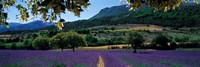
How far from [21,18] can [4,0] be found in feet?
1.04

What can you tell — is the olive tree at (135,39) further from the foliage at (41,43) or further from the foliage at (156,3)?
the foliage at (156,3)

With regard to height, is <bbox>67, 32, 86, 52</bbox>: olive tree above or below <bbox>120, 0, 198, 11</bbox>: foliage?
below

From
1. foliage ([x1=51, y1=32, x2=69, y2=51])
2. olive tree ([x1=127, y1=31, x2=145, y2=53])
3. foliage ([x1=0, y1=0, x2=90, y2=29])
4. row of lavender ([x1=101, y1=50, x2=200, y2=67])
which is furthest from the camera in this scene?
foliage ([x1=51, y1=32, x2=69, y2=51])

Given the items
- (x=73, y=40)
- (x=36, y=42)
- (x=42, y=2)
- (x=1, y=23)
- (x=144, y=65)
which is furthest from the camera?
(x=36, y=42)

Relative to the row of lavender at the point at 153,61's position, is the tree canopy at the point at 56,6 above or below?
above

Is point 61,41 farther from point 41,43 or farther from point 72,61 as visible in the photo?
A: point 72,61

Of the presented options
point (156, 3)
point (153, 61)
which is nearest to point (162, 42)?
point (153, 61)

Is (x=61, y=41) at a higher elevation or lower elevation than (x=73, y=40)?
lower

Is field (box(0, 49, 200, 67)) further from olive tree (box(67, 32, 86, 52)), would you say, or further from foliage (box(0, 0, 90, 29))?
olive tree (box(67, 32, 86, 52))

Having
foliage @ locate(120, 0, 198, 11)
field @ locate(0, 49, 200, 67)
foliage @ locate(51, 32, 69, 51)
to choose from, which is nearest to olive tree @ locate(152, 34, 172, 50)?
foliage @ locate(51, 32, 69, 51)

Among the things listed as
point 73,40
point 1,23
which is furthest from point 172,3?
point 73,40

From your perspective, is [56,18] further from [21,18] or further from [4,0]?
[4,0]

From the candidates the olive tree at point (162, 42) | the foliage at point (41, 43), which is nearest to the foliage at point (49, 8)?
the olive tree at point (162, 42)

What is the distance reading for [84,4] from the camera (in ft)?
13.0
